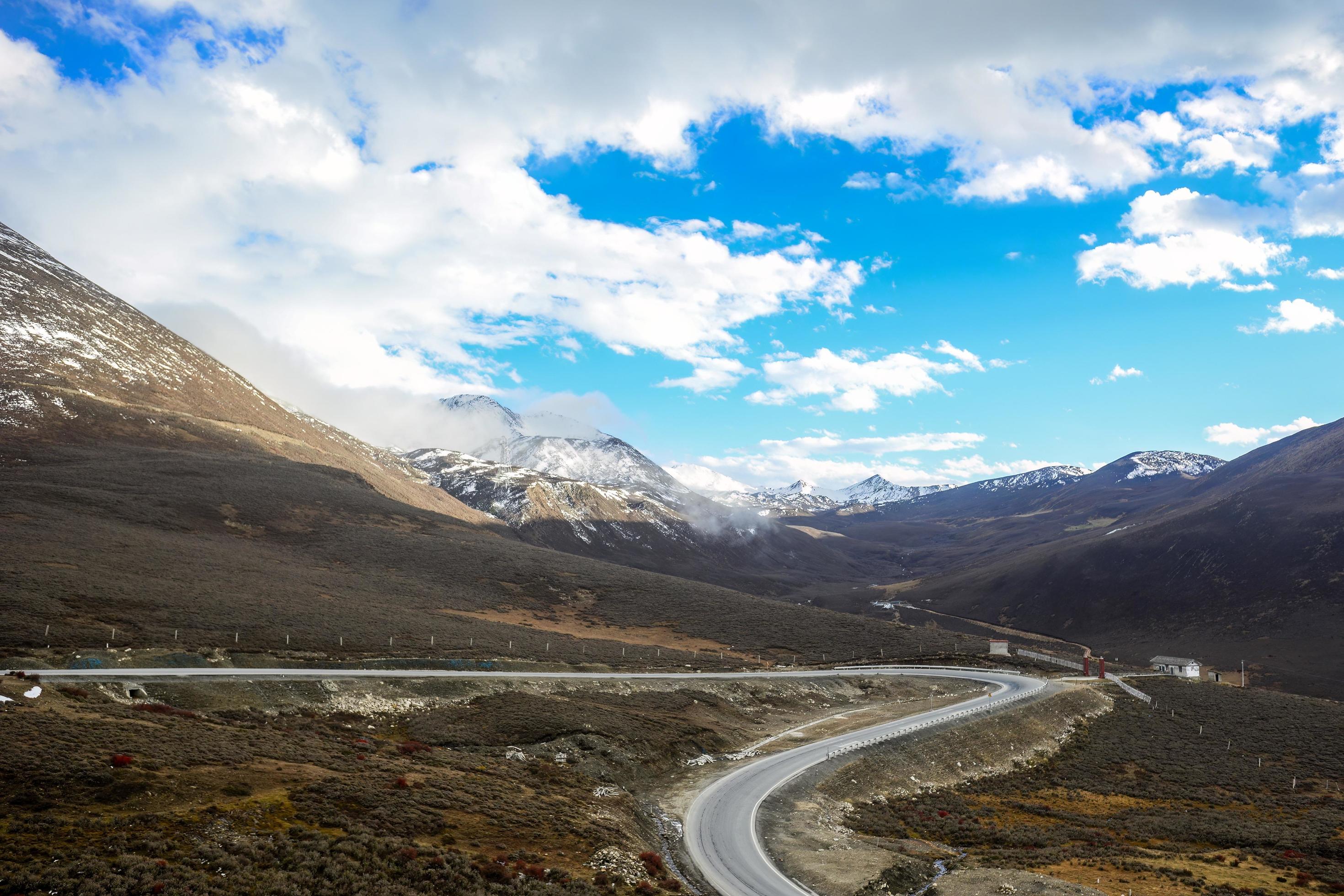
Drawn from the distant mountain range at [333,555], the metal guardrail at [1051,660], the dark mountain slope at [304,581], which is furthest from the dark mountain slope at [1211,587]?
the dark mountain slope at [304,581]

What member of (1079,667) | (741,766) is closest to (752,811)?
(741,766)

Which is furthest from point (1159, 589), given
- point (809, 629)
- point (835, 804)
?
point (835, 804)

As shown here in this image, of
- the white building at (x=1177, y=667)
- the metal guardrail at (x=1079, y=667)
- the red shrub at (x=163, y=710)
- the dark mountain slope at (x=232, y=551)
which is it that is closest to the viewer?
the red shrub at (x=163, y=710)

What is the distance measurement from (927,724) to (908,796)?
10.6m

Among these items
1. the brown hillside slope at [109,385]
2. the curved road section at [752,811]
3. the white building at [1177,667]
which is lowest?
the white building at [1177,667]

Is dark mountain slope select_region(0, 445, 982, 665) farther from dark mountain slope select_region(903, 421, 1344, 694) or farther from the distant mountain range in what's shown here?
dark mountain slope select_region(903, 421, 1344, 694)

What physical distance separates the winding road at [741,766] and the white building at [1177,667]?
100 feet

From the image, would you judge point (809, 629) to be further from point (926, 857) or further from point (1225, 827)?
point (926, 857)

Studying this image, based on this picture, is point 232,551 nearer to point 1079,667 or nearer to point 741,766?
point 741,766

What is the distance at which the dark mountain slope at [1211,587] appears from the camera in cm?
11238

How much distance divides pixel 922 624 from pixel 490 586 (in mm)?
89666

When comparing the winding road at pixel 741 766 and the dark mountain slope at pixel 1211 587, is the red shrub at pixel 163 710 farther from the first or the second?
the dark mountain slope at pixel 1211 587

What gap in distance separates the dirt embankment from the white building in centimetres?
3298

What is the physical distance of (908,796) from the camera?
40312 millimetres
